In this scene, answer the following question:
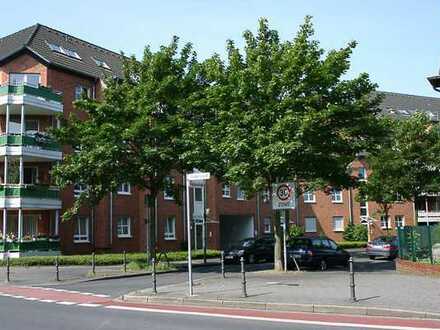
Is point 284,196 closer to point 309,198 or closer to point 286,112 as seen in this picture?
point 286,112

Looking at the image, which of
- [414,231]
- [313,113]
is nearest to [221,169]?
[313,113]

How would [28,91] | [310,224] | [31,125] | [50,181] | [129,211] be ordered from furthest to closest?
[310,224]
[129,211]
[31,125]
[50,181]
[28,91]

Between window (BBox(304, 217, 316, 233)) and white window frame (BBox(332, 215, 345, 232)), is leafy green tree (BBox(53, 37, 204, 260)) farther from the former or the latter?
white window frame (BBox(332, 215, 345, 232))

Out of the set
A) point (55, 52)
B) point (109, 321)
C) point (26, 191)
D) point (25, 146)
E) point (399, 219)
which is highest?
point (55, 52)

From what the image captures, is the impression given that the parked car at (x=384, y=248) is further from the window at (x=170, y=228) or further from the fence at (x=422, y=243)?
the window at (x=170, y=228)

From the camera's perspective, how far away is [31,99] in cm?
3525

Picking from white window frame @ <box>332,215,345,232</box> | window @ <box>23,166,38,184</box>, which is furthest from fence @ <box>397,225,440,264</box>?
white window frame @ <box>332,215,345,232</box>

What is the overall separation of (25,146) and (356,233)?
3288 centimetres

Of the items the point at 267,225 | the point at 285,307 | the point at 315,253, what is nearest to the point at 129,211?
the point at 267,225

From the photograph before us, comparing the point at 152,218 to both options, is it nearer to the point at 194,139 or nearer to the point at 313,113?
the point at 194,139

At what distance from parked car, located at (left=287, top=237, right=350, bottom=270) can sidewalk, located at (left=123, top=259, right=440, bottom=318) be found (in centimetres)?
637

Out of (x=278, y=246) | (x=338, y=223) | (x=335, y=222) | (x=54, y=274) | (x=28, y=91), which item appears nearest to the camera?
(x=278, y=246)

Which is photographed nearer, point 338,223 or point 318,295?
point 318,295

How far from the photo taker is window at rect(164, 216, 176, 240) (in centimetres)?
4469
